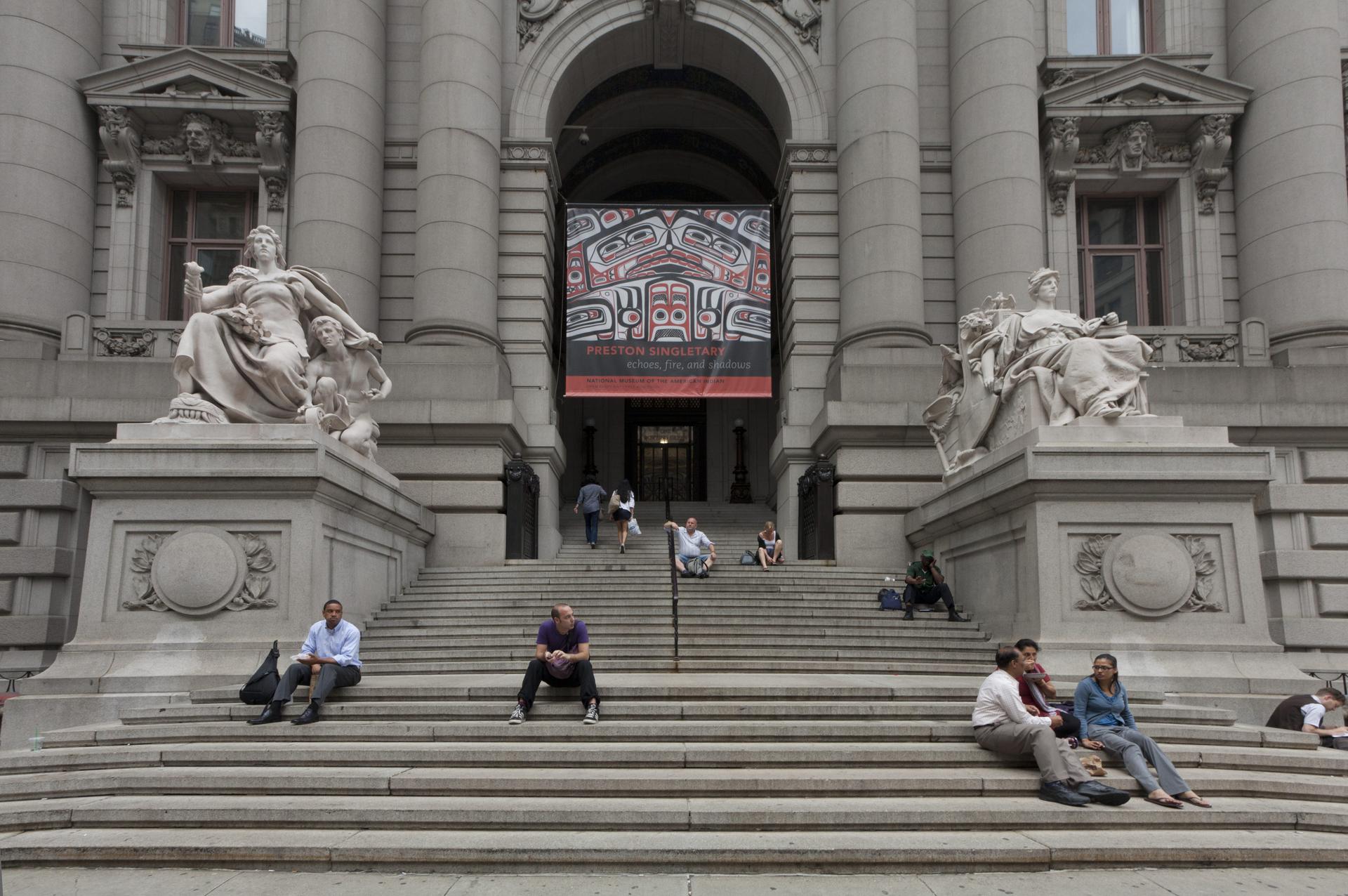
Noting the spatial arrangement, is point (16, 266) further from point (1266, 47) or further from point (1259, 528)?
point (1266, 47)

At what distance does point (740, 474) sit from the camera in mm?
31203

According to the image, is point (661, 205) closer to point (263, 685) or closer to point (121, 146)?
point (121, 146)

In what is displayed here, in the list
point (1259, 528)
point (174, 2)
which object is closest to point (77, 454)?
point (174, 2)

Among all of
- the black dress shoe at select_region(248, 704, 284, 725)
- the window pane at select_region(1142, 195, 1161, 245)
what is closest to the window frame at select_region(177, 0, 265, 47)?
the black dress shoe at select_region(248, 704, 284, 725)

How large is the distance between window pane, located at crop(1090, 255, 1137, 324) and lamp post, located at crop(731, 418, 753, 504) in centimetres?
1178

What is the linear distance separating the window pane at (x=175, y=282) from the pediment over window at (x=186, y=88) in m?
2.61

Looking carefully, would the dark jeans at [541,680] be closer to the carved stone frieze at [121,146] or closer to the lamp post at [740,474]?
the carved stone frieze at [121,146]

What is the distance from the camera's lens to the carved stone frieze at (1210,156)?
2039 cm

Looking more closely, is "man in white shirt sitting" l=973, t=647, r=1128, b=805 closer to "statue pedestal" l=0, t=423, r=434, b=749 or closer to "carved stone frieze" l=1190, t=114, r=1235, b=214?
"statue pedestal" l=0, t=423, r=434, b=749

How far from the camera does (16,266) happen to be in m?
18.5

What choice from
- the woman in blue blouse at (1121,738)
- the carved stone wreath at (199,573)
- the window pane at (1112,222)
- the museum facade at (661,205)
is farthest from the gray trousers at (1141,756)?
the window pane at (1112,222)

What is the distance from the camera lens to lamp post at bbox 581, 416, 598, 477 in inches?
1233

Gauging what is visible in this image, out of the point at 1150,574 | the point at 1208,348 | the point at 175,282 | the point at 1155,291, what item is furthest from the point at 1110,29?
the point at 175,282

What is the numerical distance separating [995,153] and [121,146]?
17317mm
